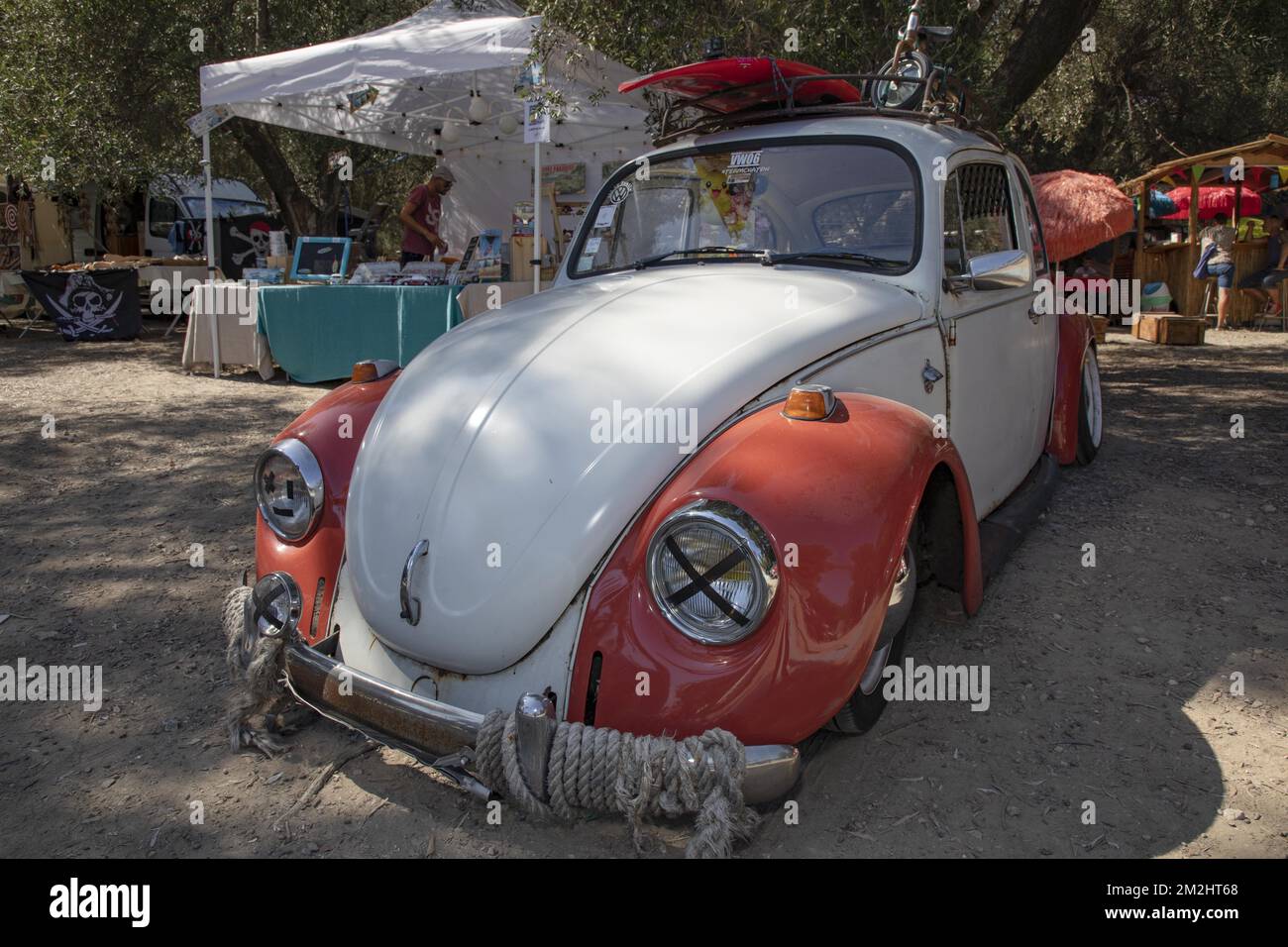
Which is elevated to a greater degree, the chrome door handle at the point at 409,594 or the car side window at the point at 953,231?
the car side window at the point at 953,231

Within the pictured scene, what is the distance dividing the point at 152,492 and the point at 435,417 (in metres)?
3.56

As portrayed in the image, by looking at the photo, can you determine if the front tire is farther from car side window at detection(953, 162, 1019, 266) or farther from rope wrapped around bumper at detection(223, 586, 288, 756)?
rope wrapped around bumper at detection(223, 586, 288, 756)

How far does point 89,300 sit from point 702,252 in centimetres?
1162

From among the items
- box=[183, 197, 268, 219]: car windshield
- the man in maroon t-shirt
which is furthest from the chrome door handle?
box=[183, 197, 268, 219]: car windshield

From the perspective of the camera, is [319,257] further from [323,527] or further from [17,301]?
[323,527]

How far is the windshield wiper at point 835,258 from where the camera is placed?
10.8 feet

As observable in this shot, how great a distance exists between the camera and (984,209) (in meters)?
3.92

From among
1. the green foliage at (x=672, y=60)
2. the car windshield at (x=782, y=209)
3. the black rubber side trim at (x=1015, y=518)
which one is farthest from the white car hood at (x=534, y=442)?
the green foliage at (x=672, y=60)

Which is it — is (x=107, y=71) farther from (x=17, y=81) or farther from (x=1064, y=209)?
(x=1064, y=209)

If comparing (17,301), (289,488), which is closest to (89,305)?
(17,301)

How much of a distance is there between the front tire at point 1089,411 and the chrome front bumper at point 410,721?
154 inches

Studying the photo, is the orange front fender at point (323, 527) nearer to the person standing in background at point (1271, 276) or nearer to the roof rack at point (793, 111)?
the roof rack at point (793, 111)

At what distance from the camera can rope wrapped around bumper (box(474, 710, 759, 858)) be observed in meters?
1.94

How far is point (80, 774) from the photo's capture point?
2.59 metres
